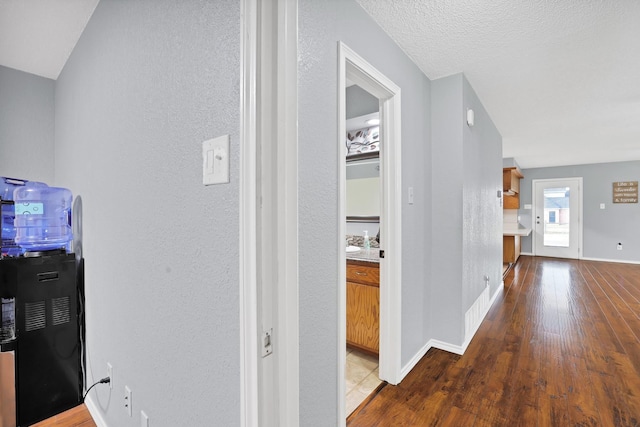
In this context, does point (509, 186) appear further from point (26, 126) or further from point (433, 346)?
point (26, 126)

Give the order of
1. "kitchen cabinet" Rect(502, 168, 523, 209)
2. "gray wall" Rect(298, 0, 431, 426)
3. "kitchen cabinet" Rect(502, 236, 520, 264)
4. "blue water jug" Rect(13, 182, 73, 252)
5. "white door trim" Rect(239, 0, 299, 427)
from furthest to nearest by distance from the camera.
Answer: "kitchen cabinet" Rect(502, 236, 520, 264)
"kitchen cabinet" Rect(502, 168, 523, 209)
"blue water jug" Rect(13, 182, 73, 252)
"gray wall" Rect(298, 0, 431, 426)
"white door trim" Rect(239, 0, 299, 427)

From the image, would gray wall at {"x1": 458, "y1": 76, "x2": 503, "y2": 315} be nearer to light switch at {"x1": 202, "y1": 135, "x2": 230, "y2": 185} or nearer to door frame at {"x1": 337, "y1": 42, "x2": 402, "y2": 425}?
door frame at {"x1": 337, "y1": 42, "x2": 402, "y2": 425}

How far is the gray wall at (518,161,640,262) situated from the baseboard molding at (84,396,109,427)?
9216 millimetres

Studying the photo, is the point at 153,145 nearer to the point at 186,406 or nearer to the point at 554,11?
the point at 186,406

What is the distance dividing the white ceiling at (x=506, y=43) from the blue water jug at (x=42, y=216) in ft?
3.43

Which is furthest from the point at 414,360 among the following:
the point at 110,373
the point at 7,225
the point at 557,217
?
the point at 557,217

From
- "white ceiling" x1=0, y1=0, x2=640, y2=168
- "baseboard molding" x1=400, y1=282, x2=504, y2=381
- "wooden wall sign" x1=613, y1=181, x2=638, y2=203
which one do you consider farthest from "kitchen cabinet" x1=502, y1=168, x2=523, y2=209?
"baseboard molding" x1=400, y1=282, x2=504, y2=381

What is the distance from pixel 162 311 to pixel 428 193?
2117 millimetres

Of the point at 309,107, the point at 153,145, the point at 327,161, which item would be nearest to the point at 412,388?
the point at 327,161

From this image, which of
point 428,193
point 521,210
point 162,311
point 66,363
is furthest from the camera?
point 521,210

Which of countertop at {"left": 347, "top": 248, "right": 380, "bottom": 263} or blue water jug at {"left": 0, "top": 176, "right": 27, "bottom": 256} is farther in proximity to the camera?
countertop at {"left": 347, "top": 248, "right": 380, "bottom": 263}

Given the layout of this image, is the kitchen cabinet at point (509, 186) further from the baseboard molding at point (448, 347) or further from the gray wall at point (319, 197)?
the gray wall at point (319, 197)

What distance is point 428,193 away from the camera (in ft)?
8.04

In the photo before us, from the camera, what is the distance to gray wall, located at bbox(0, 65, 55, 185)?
239 centimetres
